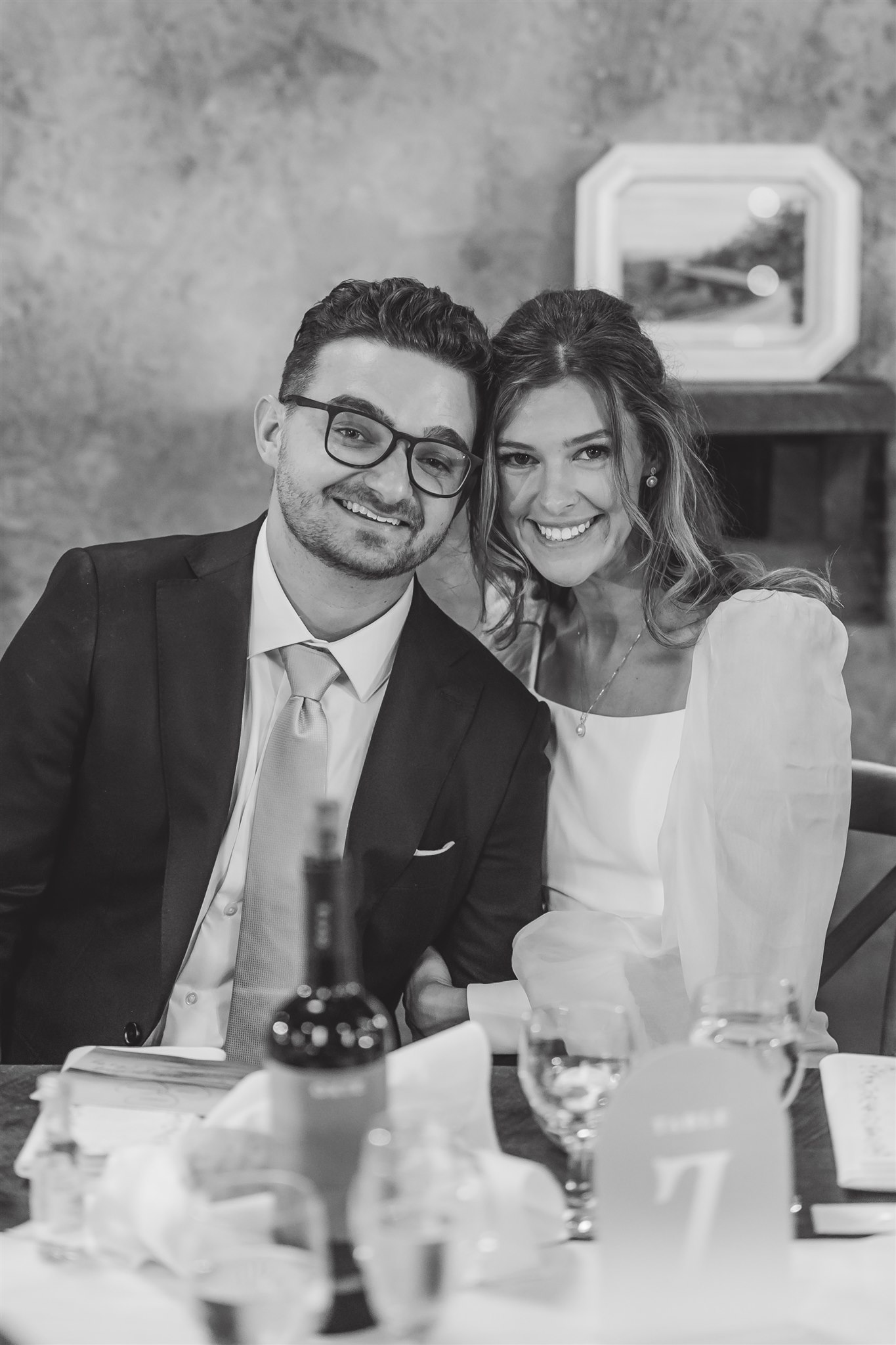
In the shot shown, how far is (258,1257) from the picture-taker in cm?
76

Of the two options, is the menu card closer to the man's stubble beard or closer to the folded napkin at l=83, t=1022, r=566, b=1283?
the folded napkin at l=83, t=1022, r=566, b=1283

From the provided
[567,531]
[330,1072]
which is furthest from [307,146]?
[330,1072]

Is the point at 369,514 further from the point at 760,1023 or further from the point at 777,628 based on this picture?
the point at 760,1023

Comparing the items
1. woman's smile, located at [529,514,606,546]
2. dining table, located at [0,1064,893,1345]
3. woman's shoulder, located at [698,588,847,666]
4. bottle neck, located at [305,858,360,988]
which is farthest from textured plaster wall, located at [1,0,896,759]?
bottle neck, located at [305,858,360,988]

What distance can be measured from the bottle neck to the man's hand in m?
0.96

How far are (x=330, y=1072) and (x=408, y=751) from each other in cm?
104

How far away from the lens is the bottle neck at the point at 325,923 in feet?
2.76

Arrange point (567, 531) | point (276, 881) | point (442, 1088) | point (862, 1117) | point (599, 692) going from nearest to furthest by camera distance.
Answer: point (442, 1088) → point (862, 1117) → point (276, 881) → point (567, 531) → point (599, 692)

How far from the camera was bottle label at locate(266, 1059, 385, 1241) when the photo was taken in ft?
2.73

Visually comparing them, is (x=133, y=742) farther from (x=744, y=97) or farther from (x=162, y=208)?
(x=744, y=97)

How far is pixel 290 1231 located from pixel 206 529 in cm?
291

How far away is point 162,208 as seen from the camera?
3391 millimetres

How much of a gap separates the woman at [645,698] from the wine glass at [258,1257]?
0.93 meters

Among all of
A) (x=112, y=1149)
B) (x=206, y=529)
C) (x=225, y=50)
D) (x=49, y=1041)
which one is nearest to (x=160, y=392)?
(x=206, y=529)
